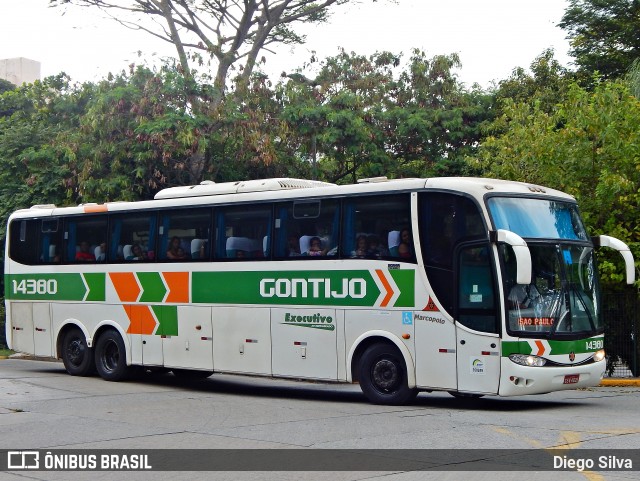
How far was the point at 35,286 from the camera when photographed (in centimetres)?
2159

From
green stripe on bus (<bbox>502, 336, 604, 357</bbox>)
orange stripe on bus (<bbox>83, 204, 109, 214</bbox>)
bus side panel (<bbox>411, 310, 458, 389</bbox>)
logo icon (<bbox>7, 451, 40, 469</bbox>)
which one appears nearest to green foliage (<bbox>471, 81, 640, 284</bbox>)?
green stripe on bus (<bbox>502, 336, 604, 357</bbox>)

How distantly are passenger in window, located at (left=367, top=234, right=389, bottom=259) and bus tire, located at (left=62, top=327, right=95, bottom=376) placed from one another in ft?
25.1

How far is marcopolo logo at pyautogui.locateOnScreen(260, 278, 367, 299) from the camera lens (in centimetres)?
1579

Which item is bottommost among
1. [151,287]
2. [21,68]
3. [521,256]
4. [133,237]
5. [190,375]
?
[190,375]

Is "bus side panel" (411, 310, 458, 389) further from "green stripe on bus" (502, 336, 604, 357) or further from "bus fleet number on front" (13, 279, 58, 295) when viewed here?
"bus fleet number on front" (13, 279, 58, 295)

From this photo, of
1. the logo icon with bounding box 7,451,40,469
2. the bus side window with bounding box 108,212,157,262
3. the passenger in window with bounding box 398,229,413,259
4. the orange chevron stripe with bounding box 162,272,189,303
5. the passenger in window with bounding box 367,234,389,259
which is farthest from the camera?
the bus side window with bounding box 108,212,157,262

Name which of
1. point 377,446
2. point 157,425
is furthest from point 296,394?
point 377,446

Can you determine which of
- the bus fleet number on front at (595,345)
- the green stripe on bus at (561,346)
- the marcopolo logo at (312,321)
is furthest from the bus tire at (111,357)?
the bus fleet number on front at (595,345)

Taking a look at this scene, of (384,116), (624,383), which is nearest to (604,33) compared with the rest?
(384,116)

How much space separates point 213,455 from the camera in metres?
10.4

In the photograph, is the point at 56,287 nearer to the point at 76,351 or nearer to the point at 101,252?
the point at 76,351

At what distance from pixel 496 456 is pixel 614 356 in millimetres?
12507

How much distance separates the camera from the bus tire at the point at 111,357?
19.9 m

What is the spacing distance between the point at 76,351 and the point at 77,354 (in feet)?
0.24
